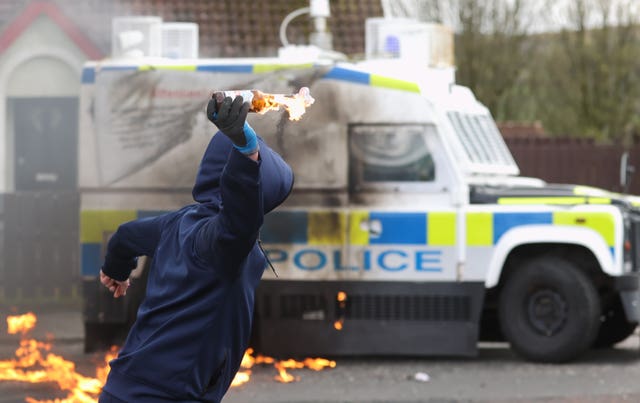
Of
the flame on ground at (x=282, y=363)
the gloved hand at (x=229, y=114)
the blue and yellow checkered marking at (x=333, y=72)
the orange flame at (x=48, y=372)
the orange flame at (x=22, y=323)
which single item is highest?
the gloved hand at (x=229, y=114)

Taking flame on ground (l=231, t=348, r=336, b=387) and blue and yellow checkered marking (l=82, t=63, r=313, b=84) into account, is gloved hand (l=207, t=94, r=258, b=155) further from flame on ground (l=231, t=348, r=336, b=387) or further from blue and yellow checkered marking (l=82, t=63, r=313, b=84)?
blue and yellow checkered marking (l=82, t=63, r=313, b=84)

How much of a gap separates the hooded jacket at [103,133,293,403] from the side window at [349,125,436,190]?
6.97 m

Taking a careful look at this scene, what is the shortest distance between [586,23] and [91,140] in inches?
989

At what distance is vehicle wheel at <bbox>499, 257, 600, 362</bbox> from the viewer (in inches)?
445

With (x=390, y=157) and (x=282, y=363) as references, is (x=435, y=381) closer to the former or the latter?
(x=282, y=363)

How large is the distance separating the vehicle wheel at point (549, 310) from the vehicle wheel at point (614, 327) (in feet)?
3.33

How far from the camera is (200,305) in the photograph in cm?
423

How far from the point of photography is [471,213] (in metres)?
11.3

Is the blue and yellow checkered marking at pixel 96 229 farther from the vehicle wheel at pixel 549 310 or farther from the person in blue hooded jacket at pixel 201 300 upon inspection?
the person in blue hooded jacket at pixel 201 300

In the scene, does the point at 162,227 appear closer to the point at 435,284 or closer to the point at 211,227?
the point at 211,227

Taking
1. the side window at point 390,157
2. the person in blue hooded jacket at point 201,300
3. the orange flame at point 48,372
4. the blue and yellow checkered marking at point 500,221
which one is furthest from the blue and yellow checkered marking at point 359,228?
the person in blue hooded jacket at point 201,300

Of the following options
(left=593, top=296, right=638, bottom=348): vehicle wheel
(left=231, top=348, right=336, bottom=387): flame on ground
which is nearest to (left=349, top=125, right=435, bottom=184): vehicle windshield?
(left=231, top=348, right=336, bottom=387): flame on ground

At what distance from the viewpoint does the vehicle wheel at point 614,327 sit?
12.4 m

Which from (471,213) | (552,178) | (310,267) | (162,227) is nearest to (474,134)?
(471,213)
